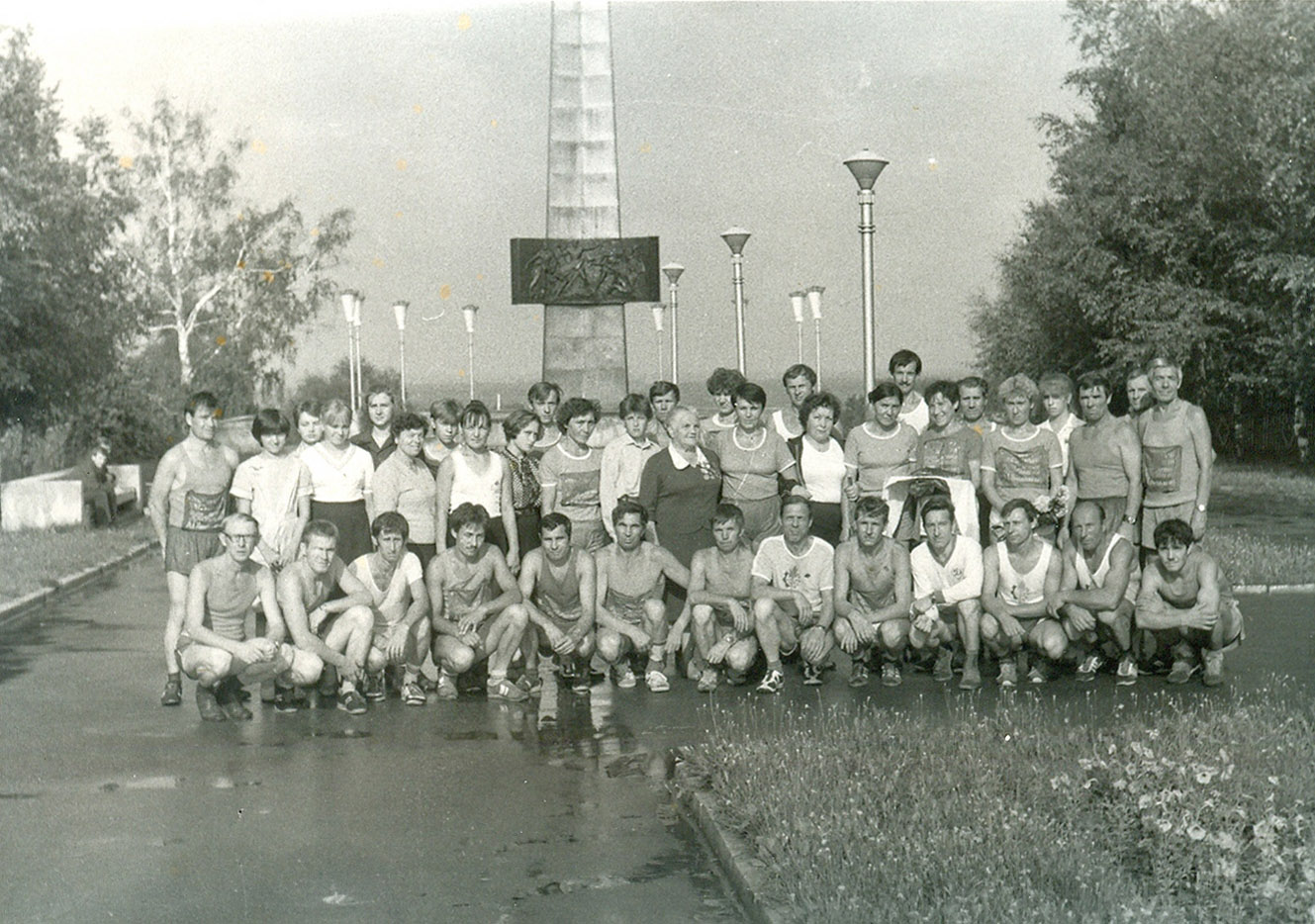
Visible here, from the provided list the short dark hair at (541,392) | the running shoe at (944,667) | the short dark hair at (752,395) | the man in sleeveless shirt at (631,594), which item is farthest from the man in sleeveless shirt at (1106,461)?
the short dark hair at (541,392)

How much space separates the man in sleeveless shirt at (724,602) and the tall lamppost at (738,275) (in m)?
11.3

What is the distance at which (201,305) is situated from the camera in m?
38.1

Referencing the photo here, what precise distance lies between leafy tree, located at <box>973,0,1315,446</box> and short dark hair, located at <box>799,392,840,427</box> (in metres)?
16.1

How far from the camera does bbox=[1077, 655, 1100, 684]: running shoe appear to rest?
834 centimetres

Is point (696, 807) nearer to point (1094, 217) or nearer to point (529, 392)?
point (529, 392)

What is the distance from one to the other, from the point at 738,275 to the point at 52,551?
30.0 ft

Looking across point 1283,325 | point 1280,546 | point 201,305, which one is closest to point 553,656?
point 1280,546

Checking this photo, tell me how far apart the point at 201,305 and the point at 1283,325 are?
25488mm

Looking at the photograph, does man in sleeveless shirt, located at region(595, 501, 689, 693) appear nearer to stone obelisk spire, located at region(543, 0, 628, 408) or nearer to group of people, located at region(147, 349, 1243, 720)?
group of people, located at region(147, 349, 1243, 720)

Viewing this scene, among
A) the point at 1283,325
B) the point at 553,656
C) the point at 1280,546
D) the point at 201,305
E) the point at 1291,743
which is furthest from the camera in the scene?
the point at 201,305

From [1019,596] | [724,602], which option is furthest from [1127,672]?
[724,602]

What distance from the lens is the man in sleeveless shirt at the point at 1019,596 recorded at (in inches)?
324

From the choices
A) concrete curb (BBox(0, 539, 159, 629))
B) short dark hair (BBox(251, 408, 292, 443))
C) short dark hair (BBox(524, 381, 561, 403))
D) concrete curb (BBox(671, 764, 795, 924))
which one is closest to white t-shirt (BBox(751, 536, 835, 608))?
short dark hair (BBox(524, 381, 561, 403))

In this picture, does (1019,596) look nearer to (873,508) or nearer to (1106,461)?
(873,508)
